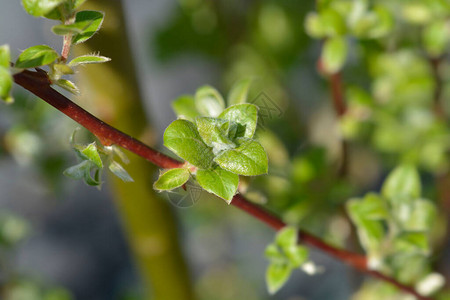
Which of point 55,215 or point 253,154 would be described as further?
point 55,215

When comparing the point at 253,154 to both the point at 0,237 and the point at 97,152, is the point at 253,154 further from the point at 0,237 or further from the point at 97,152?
the point at 0,237

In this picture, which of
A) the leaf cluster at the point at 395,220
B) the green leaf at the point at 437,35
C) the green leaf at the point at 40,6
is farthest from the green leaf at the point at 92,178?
the green leaf at the point at 437,35

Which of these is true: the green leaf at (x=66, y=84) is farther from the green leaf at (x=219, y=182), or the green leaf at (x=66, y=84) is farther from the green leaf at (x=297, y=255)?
the green leaf at (x=297, y=255)

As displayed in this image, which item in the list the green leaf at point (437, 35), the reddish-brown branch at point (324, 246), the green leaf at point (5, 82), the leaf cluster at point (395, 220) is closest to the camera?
the green leaf at point (5, 82)

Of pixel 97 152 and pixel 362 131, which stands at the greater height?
pixel 362 131

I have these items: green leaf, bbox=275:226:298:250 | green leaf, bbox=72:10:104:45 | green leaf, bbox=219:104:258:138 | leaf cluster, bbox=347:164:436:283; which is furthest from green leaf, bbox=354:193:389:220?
green leaf, bbox=72:10:104:45

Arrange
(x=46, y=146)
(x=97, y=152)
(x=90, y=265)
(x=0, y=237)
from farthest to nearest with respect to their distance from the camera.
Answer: (x=90, y=265) < (x=0, y=237) < (x=46, y=146) < (x=97, y=152)

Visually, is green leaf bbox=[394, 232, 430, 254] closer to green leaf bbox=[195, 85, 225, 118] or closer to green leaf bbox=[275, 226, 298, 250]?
green leaf bbox=[275, 226, 298, 250]

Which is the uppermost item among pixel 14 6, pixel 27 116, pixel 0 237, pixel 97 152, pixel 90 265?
pixel 14 6

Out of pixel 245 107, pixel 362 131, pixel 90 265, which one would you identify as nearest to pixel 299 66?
pixel 362 131
